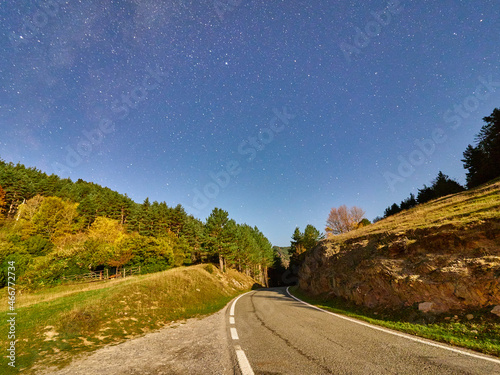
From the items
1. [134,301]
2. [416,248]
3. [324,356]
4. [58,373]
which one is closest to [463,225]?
[416,248]

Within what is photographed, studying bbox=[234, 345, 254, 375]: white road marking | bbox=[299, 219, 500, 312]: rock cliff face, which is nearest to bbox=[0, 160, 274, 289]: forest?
bbox=[234, 345, 254, 375]: white road marking

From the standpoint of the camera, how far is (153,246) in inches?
1324

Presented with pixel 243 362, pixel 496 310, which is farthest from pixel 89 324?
pixel 496 310

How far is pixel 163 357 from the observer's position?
491 centimetres

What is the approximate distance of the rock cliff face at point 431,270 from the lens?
7.22 metres

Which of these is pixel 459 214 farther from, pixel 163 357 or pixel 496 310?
pixel 163 357

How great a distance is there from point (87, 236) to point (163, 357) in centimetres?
4600

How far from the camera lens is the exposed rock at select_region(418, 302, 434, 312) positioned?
25.6 feet

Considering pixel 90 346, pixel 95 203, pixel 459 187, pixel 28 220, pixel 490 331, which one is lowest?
pixel 490 331

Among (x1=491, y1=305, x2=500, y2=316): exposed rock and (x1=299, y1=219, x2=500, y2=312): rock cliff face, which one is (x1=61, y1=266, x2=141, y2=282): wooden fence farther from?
(x1=491, y1=305, x2=500, y2=316): exposed rock

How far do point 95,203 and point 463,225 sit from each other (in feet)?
226

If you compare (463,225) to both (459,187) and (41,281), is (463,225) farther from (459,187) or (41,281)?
(459,187)

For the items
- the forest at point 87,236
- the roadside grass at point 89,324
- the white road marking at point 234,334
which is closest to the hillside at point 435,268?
the white road marking at point 234,334

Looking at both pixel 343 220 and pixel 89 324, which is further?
pixel 343 220
